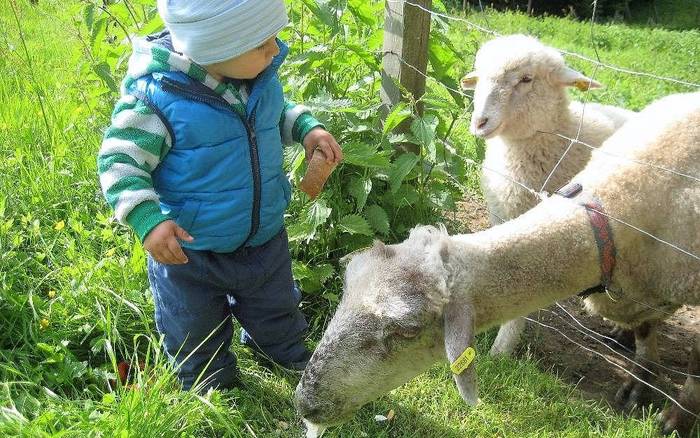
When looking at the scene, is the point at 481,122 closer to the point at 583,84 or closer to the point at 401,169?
the point at 401,169

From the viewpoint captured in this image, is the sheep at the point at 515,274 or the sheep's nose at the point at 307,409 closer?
the sheep at the point at 515,274

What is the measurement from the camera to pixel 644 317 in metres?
2.87

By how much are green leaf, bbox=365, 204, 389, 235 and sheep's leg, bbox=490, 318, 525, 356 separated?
802mm

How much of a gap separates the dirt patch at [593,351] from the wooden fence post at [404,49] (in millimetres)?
1434

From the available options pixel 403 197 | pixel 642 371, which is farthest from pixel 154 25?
pixel 642 371

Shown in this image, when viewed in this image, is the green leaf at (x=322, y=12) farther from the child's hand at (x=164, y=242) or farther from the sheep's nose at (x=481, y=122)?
the child's hand at (x=164, y=242)

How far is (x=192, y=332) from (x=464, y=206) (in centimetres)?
254

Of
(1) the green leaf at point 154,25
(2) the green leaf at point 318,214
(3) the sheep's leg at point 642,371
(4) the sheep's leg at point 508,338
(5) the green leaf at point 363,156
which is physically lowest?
(3) the sheep's leg at point 642,371

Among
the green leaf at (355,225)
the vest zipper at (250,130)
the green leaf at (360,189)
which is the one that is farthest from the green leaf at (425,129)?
the vest zipper at (250,130)

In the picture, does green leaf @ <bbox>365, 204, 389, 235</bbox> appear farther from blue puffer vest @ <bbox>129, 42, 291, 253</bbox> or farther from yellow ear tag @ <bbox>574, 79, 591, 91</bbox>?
yellow ear tag @ <bbox>574, 79, 591, 91</bbox>

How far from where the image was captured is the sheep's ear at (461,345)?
6.65ft

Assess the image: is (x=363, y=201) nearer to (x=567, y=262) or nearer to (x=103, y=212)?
(x=567, y=262)

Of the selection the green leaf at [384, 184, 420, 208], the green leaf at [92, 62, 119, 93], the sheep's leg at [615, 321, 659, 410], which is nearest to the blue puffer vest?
the green leaf at [384, 184, 420, 208]

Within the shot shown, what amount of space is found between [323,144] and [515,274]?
3.10 ft
